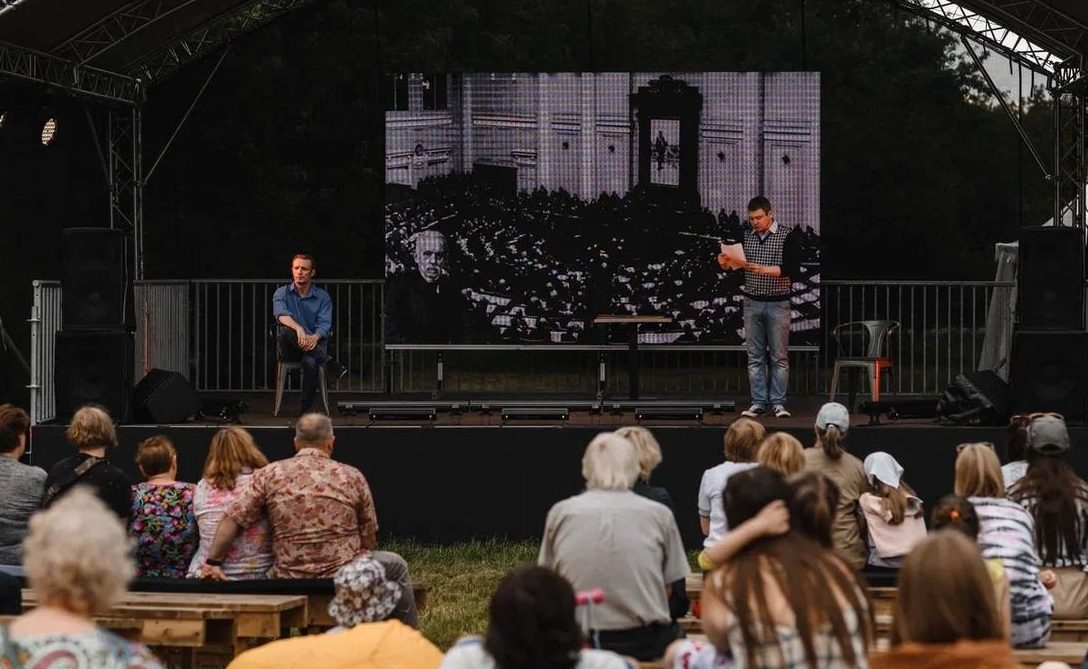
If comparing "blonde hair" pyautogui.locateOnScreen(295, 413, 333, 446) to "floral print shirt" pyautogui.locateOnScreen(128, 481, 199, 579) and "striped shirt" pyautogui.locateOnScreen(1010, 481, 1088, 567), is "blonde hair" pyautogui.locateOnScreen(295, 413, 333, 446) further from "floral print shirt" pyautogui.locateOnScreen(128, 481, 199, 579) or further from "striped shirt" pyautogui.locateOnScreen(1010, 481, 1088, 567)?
"striped shirt" pyautogui.locateOnScreen(1010, 481, 1088, 567)

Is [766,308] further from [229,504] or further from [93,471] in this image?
[93,471]

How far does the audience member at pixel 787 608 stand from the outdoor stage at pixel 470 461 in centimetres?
660

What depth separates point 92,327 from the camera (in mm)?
10719

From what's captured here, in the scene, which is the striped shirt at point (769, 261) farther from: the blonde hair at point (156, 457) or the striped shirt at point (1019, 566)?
the striped shirt at point (1019, 566)

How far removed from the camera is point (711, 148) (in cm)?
1323

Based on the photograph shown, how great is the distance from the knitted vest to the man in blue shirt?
113 inches

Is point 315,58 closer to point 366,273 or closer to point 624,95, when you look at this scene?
point 366,273

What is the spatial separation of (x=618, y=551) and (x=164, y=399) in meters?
6.49

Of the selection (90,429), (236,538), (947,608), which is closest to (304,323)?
(90,429)

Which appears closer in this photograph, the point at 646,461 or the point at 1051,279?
the point at 646,461

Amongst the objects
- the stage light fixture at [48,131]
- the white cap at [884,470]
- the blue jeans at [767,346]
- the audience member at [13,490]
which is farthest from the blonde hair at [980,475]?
the stage light fixture at [48,131]

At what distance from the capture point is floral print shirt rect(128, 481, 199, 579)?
6.87 m

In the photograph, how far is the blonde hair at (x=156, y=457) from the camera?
691cm

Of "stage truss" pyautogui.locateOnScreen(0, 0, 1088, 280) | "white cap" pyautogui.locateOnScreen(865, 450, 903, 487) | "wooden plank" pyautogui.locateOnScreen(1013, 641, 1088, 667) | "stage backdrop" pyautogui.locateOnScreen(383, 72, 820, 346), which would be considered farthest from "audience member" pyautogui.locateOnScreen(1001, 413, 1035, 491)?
"stage truss" pyautogui.locateOnScreen(0, 0, 1088, 280)
